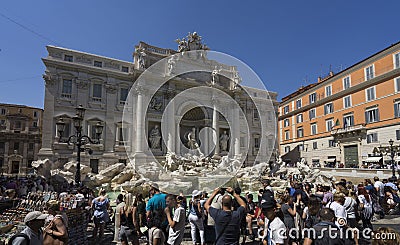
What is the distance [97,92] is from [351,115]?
77.5 ft

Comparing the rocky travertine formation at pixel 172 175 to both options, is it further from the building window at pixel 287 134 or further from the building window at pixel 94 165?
the building window at pixel 287 134

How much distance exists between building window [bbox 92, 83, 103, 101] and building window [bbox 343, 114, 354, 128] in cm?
2317

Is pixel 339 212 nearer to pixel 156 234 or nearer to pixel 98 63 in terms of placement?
pixel 156 234

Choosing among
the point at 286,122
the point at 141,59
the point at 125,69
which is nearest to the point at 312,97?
the point at 286,122

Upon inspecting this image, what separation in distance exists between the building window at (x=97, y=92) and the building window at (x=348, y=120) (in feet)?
76.0

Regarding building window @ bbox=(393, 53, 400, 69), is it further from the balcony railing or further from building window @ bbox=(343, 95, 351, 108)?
the balcony railing

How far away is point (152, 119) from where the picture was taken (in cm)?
1994

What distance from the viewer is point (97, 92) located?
18406 millimetres

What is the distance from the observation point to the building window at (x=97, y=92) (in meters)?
18.2

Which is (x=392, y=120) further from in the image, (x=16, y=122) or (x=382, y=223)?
(x=16, y=122)

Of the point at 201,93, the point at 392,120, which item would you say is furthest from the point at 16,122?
the point at 392,120

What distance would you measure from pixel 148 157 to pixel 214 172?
204 inches

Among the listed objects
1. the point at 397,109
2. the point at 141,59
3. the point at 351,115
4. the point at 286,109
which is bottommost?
the point at 397,109

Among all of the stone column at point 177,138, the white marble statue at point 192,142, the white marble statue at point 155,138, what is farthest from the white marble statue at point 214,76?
the white marble statue at point 155,138
